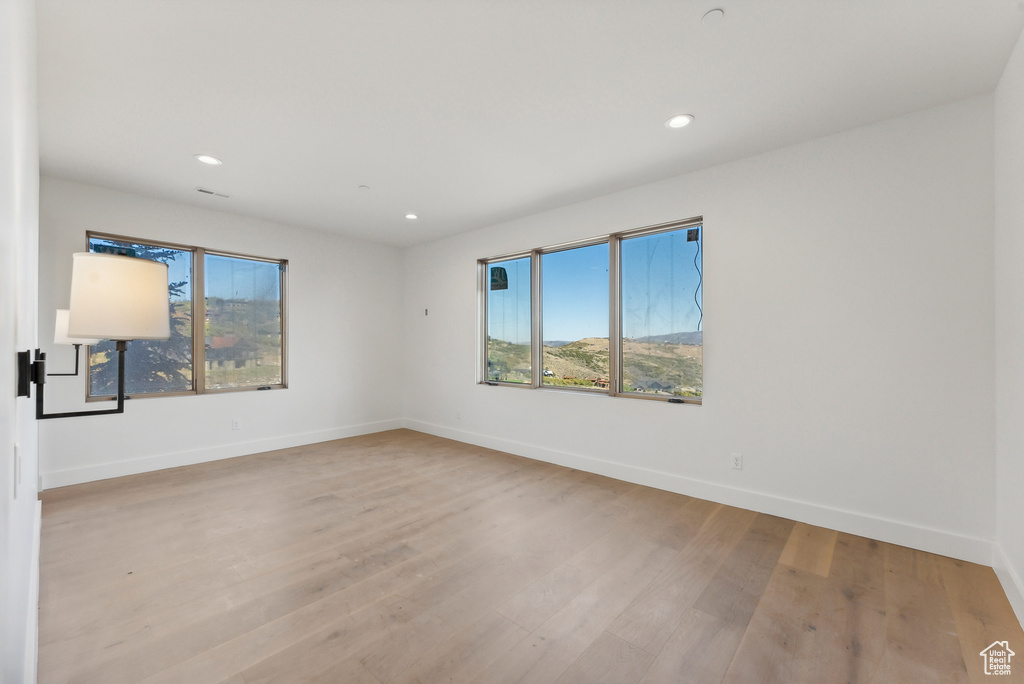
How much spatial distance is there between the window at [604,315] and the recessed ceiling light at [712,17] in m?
1.91

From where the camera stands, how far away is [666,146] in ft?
10.6

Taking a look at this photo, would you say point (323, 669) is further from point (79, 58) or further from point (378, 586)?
point (79, 58)

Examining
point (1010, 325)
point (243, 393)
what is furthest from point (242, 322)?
point (1010, 325)

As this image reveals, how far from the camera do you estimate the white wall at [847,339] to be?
2.62m

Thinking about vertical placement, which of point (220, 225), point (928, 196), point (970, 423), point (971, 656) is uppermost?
point (220, 225)

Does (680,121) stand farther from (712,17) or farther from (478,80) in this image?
(478,80)

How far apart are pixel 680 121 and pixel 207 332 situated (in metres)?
5.03

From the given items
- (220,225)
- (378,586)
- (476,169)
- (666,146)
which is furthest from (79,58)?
(666,146)

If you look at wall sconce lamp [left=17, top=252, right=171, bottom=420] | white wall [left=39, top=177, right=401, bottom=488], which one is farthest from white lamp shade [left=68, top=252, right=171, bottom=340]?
white wall [left=39, top=177, right=401, bottom=488]

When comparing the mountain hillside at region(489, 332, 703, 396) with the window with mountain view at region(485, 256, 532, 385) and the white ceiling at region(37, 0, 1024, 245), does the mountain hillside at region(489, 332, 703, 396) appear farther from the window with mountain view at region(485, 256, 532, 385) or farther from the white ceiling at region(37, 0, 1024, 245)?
the white ceiling at region(37, 0, 1024, 245)

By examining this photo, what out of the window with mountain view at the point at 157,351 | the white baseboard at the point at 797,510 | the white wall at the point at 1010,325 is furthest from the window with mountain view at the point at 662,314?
the window with mountain view at the point at 157,351

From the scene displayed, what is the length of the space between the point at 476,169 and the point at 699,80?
1.82 m

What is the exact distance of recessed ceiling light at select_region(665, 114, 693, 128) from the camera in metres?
2.82

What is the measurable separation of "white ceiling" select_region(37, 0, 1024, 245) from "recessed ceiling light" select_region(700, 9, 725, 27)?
0.12 feet
